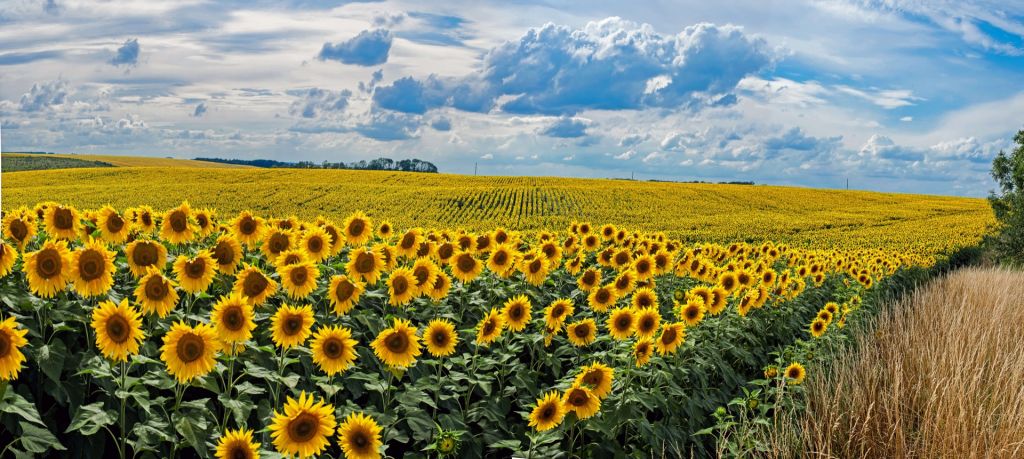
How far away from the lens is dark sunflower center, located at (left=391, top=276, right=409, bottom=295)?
539 centimetres

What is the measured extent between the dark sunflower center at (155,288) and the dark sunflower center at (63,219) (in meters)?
1.96

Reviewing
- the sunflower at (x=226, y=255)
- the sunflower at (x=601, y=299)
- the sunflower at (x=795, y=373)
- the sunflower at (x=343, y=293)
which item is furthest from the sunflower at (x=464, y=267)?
the sunflower at (x=795, y=373)

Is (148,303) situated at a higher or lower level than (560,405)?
higher

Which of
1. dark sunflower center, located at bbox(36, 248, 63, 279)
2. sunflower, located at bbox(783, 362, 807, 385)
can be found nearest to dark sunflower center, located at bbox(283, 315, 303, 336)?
dark sunflower center, located at bbox(36, 248, 63, 279)

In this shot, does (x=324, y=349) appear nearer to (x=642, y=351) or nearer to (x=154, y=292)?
(x=154, y=292)

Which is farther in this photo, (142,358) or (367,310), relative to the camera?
(367,310)

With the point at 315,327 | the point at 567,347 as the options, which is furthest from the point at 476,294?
the point at 315,327

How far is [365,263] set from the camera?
18.2ft

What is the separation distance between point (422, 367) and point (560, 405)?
1391 mm

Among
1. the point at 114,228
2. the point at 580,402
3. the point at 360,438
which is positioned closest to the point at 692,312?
the point at 580,402

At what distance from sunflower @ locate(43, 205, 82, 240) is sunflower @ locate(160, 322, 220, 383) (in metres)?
2.64

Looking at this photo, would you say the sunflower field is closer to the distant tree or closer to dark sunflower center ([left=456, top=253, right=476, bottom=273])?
dark sunflower center ([left=456, top=253, right=476, bottom=273])

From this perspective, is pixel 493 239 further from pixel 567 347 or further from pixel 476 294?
pixel 567 347

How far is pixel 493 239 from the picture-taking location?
24.7 feet
